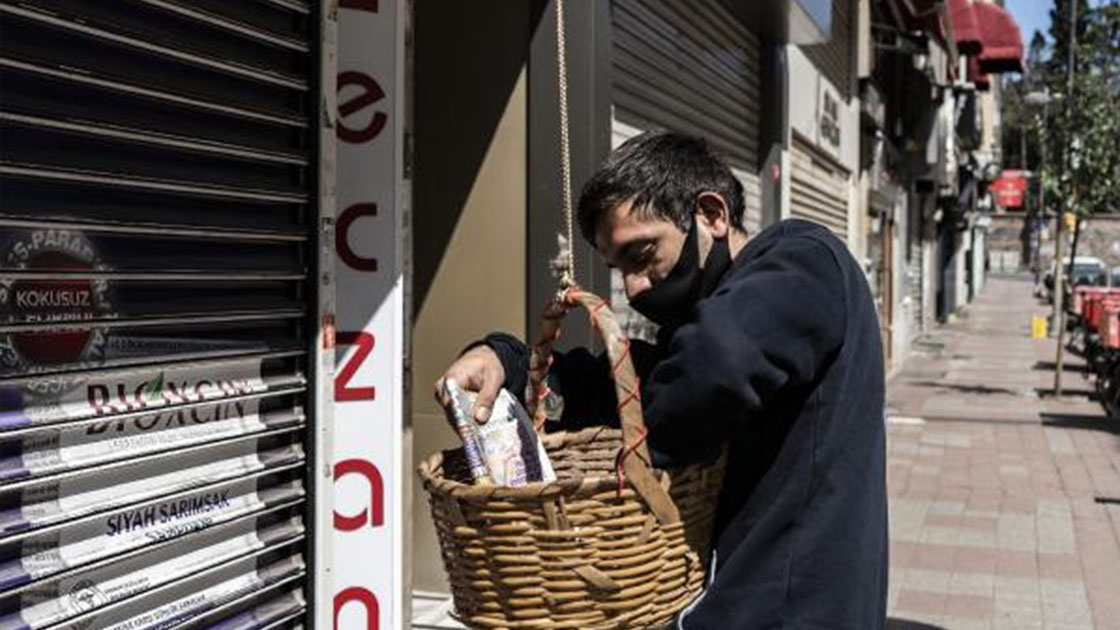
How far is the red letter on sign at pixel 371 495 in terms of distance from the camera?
3.39 m

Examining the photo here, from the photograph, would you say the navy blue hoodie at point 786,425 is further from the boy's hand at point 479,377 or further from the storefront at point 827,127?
the storefront at point 827,127

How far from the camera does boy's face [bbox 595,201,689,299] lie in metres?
1.90

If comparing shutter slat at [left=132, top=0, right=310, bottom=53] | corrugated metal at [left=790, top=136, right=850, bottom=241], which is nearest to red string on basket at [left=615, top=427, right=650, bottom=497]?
shutter slat at [left=132, top=0, right=310, bottom=53]

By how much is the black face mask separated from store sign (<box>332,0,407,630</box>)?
158 cm

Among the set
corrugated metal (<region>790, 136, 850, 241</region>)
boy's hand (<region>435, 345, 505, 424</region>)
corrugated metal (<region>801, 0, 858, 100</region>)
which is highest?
corrugated metal (<region>801, 0, 858, 100</region>)

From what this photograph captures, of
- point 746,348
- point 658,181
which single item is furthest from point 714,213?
point 746,348

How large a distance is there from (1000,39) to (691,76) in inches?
872

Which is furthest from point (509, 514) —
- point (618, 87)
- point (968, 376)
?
point (968, 376)

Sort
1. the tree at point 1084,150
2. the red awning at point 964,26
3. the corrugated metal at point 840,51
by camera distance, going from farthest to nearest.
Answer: the red awning at point 964,26 → the tree at point 1084,150 → the corrugated metal at point 840,51

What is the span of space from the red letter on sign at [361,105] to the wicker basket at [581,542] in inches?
66.3

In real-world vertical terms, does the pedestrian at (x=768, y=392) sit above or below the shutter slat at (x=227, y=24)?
below

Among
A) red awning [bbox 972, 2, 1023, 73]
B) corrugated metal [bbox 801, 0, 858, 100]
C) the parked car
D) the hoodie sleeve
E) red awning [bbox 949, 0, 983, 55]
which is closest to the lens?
the hoodie sleeve

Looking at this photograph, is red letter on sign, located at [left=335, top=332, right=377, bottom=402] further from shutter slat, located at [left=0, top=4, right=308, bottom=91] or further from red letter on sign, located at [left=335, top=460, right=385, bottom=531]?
shutter slat, located at [left=0, top=4, right=308, bottom=91]

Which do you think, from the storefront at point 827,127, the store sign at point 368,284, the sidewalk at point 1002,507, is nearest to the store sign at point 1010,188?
the sidewalk at point 1002,507
